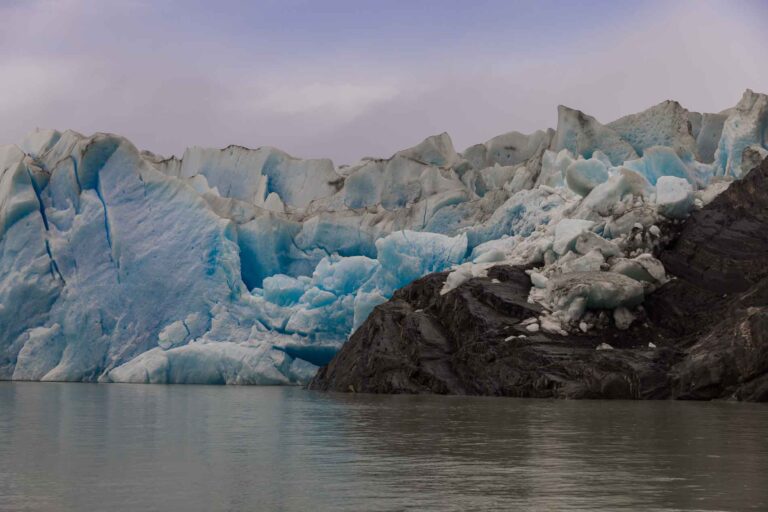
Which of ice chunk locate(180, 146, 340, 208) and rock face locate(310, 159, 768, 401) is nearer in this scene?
rock face locate(310, 159, 768, 401)

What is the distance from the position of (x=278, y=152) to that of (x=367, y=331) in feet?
59.2

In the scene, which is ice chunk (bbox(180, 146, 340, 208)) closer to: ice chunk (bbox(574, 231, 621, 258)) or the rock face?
the rock face

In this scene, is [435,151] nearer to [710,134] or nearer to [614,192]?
[710,134]

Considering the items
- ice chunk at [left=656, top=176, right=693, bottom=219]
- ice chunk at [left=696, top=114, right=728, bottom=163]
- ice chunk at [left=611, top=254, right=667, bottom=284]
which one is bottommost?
ice chunk at [left=611, top=254, right=667, bottom=284]

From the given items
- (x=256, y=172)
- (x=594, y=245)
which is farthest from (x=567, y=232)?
(x=256, y=172)

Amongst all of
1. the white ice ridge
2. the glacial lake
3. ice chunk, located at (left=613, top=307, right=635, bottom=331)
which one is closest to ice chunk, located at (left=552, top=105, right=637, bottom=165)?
the white ice ridge

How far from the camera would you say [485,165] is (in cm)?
4588

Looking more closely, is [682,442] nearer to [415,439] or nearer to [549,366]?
[415,439]

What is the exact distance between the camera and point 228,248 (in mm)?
33688

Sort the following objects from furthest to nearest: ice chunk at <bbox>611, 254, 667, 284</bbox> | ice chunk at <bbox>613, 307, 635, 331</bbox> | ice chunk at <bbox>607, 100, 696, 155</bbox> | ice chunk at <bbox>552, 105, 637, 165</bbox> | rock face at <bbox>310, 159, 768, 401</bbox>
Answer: ice chunk at <bbox>552, 105, 637, 165</bbox>, ice chunk at <bbox>607, 100, 696, 155</bbox>, ice chunk at <bbox>611, 254, 667, 284</bbox>, ice chunk at <bbox>613, 307, 635, 331</bbox>, rock face at <bbox>310, 159, 768, 401</bbox>

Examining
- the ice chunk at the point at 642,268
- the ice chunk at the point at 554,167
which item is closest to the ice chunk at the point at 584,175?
the ice chunk at the point at 554,167

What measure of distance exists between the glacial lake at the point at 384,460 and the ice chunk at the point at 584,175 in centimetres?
1344

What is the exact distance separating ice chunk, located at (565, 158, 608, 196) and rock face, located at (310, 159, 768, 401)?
3843 millimetres

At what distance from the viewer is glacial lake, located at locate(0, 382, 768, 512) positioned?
6336mm
